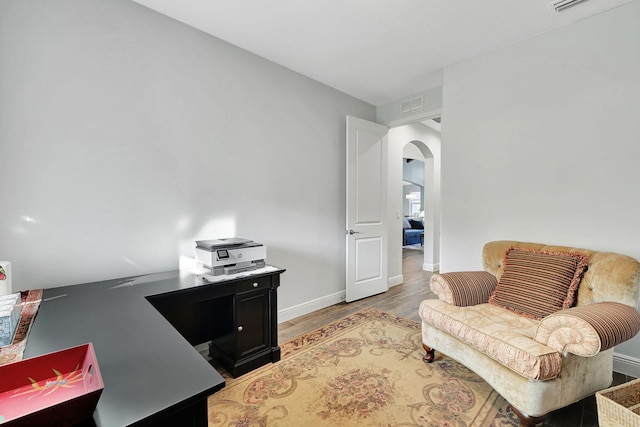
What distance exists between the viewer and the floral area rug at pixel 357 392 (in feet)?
5.46

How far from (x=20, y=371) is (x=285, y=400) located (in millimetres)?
1440

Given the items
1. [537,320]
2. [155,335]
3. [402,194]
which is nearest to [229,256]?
[155,335]

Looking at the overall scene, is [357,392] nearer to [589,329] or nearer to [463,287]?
[463,287]

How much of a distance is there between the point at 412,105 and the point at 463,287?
94.5 inches

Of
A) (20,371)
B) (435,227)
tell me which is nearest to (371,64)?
(20,371)

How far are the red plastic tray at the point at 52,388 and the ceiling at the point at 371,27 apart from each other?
2.26 m

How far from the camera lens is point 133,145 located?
2.06 m

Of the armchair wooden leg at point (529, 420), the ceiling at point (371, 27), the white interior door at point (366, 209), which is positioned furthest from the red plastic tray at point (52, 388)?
the white interior door at point (366, 209)

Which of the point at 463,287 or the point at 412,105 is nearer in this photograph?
the point at 463,287

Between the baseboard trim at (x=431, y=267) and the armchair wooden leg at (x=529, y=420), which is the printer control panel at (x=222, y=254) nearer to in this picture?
the armchair wooden leg at (x=529, y=420)

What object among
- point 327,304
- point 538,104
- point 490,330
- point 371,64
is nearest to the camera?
point 490,330

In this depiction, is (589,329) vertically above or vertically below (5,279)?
below

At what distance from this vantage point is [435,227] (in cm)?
546

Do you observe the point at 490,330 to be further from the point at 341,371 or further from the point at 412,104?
the point at 412,104
